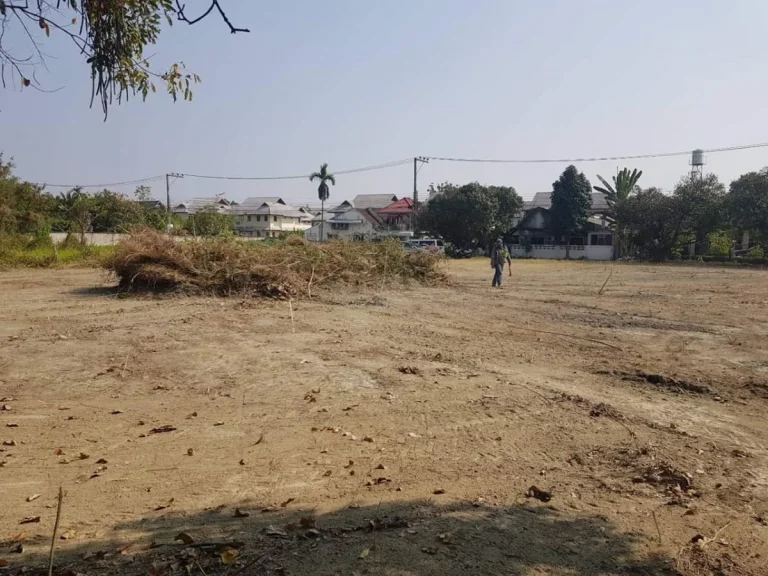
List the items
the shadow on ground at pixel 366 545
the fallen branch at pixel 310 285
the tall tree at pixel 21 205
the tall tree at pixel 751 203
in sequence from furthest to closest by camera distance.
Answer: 1. the tall tree at pixel 751 203
2. the tall tree at pixel 21 205
3. the fallen branch at pixel 310 285
4. the shadow on ground at pixel 366 545

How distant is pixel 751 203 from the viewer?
1592 inches

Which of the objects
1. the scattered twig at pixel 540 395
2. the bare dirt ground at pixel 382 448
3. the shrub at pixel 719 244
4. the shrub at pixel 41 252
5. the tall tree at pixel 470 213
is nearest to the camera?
the bare dirt ground at pixel 382 448

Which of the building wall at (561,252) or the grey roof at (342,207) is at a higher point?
the grey roof at (342,207)

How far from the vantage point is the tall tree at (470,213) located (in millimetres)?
49469

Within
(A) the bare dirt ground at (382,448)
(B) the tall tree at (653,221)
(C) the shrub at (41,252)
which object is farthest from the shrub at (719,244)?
(C) the shrub at (41,252)

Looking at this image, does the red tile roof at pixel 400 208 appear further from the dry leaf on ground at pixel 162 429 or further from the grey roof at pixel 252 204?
the dry leaf on ground at pixel 162 429

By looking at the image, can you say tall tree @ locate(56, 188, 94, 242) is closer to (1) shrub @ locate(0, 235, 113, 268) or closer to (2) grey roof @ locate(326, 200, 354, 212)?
(1) shrub @ locate(0, 235, 113, 268)

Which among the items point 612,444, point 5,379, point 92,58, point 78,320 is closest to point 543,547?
point 612,444

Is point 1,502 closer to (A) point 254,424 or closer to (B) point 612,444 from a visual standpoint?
(A) point 254,424

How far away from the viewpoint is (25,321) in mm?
12078

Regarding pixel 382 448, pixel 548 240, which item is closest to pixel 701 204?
pixel 548 240

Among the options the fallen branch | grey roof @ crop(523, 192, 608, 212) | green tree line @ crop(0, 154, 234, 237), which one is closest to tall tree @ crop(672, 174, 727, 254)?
grey roof @ crop(523, 192, 608, 212)

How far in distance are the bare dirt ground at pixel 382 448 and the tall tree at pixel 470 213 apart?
1495 inches

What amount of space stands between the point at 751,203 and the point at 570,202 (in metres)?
14.5
